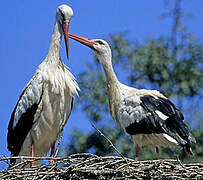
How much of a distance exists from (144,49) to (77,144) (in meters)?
3.13

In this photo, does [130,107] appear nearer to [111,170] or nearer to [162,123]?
[162,123]

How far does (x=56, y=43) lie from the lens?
25.9 feet

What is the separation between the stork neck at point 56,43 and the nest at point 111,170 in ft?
6.78

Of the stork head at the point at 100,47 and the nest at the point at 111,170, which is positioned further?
the stork head at the point at 100,47

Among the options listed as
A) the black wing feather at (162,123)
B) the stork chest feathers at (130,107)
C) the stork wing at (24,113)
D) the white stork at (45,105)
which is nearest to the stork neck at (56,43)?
the white stork at (45,105)

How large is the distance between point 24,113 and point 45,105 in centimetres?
28

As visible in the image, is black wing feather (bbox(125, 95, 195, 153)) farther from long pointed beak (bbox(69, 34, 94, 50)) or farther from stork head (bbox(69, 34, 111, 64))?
long pointed beak (bbox(69, 34, 94, 50))

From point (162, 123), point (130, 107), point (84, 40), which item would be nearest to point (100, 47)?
point (84, 40)

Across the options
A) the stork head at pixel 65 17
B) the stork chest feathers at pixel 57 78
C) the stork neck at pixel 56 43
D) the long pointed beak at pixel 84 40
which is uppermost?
the stork head at pixel 65 17

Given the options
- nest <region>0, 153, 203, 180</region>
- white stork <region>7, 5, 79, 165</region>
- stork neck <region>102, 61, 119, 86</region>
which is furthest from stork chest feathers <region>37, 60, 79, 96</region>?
nest <region>0, 153, 203, 180</region>

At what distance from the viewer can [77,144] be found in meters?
13.1

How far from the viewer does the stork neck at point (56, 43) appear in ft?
25.8

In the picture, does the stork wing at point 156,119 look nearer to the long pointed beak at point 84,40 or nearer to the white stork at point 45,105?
the white stork at point 45,105

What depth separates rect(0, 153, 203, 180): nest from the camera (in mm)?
5891
